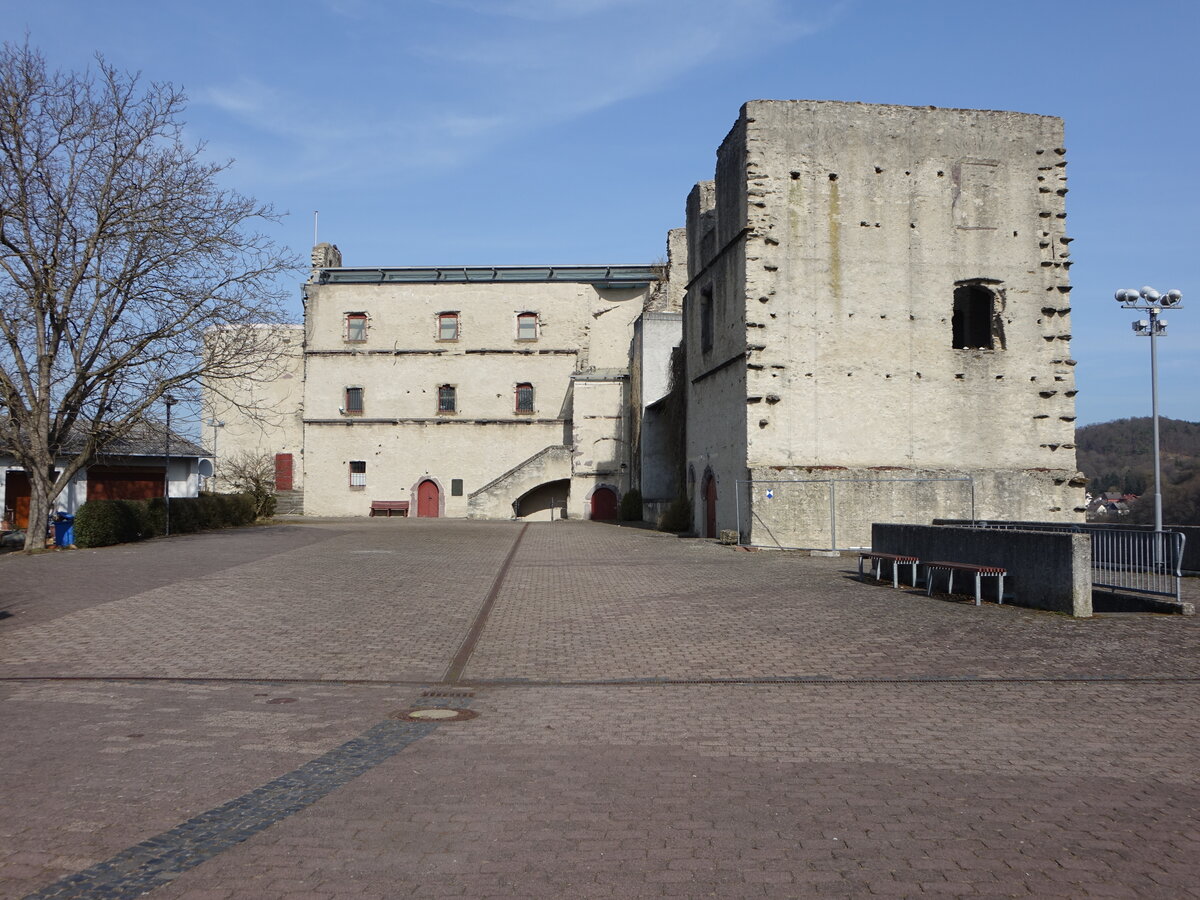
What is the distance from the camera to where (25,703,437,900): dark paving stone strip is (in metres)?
4.47

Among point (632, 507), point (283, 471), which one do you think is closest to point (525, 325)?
point (632, 507)

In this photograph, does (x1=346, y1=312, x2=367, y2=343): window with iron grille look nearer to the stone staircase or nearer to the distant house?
the stone staircase

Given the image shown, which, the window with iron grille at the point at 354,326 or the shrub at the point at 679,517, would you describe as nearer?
the shrub at the point at 679,517

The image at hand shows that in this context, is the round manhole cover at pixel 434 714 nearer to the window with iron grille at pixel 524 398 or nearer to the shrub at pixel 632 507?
the shrub at pixel 632 507

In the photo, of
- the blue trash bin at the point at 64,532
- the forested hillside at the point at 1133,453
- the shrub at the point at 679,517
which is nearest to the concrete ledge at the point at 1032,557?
the shrub at the point at 679,517

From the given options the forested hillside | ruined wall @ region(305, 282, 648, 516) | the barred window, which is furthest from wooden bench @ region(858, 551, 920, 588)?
the forested hillside

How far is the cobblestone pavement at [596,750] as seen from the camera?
470 centimetres

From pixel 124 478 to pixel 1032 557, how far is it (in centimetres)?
3421

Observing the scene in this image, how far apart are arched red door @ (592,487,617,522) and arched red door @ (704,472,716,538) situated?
1584 cm

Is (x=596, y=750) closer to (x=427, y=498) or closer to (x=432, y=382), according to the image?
(x=427, y=498)

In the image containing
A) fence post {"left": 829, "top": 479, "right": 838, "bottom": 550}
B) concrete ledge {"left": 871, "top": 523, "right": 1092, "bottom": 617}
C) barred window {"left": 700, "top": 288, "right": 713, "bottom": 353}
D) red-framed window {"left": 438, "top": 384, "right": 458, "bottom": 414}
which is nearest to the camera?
concrete ledge {"left": 871, "top": 523, "right": 1092, "bottom": 617}

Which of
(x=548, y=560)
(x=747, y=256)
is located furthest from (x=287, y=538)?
(x=747, y=256)

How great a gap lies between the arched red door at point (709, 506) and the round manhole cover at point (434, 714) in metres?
21.0

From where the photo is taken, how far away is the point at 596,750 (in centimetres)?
686
